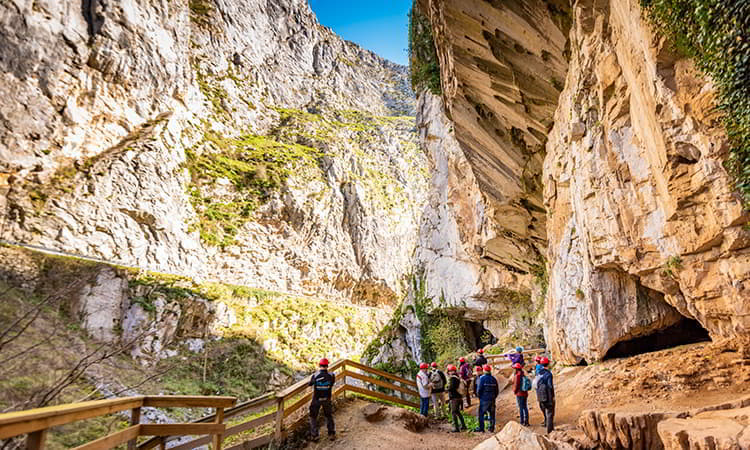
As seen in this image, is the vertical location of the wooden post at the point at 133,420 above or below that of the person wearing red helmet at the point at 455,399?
above

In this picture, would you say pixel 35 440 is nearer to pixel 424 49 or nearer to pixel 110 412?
pixel 110 412

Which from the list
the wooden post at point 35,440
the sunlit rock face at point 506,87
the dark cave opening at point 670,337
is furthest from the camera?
the dark cave opening at point 670,337

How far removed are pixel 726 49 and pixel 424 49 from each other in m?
12.4

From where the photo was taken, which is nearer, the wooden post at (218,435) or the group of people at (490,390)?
the wooden post at (218,435)

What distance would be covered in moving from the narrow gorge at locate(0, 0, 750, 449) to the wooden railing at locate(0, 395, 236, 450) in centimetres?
56

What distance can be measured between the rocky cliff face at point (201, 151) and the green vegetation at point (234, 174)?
0.12m

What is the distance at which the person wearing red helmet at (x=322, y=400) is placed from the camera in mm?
5789

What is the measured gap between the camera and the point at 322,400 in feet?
19.5

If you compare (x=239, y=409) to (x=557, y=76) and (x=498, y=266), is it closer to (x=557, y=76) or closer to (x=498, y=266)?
(x=557, y=76)

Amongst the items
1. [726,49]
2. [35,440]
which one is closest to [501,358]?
[726,49]

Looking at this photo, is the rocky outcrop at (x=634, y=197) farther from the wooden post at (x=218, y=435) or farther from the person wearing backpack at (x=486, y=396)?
the wooden post at (x=218, y=435)

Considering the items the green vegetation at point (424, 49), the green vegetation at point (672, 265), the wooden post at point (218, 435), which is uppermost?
the green vegetation at point (424, 49)

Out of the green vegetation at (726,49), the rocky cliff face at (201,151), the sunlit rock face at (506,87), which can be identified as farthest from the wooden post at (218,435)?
the rocky cliff face at (201,151)

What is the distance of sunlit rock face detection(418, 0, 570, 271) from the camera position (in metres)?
9.41
